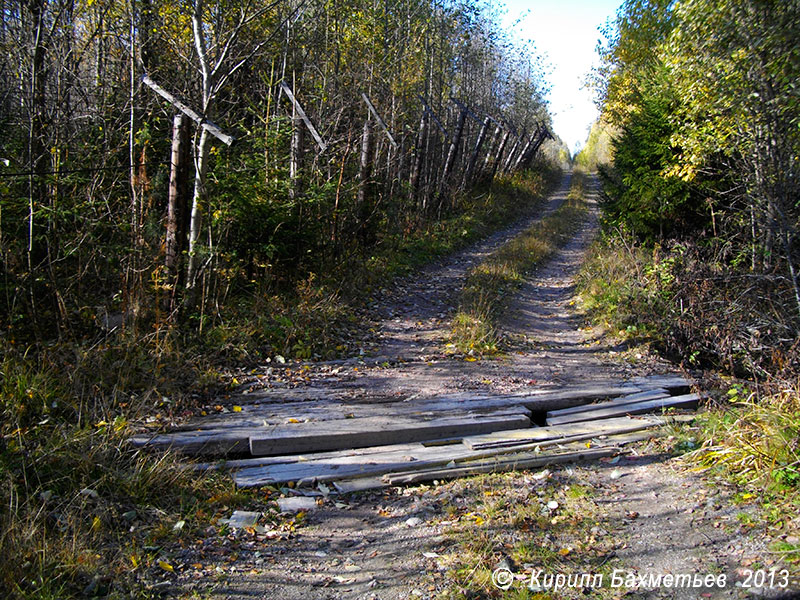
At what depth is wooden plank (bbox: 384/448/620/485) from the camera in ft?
14.9

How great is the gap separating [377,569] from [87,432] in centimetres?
256

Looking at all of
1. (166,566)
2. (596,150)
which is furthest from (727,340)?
(596,150)

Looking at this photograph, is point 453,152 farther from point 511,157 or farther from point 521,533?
point 521,533

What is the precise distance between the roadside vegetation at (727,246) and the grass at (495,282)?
1741mm

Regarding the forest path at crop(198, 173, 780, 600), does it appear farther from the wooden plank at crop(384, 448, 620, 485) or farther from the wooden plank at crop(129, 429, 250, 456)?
the wooden plank at crop(129, 429, 250, 456)


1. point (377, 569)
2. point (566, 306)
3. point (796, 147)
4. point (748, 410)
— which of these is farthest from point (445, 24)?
point (377, 569)

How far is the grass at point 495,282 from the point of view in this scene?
816 cm

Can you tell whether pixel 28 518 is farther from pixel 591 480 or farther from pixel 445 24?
pixel 445 24

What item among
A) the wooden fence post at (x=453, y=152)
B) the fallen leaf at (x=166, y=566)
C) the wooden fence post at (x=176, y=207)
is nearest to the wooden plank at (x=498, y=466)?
the fallen leaf at (x=166, y=566)

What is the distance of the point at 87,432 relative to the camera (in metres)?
4.25

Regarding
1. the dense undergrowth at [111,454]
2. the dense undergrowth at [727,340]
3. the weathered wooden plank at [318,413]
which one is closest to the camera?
the dense undergrowth at [111,454]

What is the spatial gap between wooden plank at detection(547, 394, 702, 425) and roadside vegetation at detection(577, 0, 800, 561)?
0.36 m

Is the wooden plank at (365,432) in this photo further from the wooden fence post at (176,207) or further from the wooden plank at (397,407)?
Answer: the wooden fence post at (176,207)

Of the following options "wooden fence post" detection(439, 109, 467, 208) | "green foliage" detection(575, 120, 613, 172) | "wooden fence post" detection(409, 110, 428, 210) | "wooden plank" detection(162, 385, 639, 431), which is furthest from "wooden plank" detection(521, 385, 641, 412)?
"green foliage" detection(575, 120, 613, 172)
